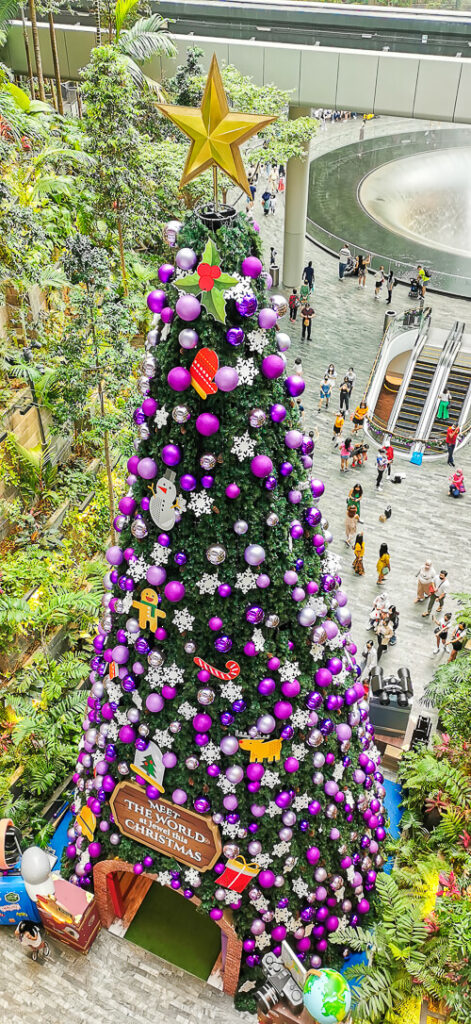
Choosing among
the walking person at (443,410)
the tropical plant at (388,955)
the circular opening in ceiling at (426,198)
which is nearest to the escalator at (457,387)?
the walking person at (443,410)

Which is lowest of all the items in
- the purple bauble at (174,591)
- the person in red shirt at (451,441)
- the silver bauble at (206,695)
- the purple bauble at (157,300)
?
the person in red shirt at (451,441)

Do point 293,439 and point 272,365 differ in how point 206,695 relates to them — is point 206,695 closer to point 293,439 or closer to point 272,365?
point 293,439

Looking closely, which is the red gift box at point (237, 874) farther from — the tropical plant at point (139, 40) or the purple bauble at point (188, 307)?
the tropical plant at point (139, 40)

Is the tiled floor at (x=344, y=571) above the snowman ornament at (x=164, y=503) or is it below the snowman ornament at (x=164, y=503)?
below

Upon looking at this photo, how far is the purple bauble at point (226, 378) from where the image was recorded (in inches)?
214

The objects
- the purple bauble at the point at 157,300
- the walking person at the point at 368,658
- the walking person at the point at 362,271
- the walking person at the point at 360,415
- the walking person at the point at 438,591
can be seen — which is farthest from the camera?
the walking person at the point at 362,271

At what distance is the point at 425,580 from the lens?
579 inches

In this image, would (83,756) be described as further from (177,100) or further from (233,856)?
(177,100)

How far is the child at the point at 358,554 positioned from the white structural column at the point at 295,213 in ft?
40.8

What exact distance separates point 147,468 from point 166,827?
3.65m

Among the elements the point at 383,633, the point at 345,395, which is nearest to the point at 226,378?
the point at 383,633

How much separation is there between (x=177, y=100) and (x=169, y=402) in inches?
696

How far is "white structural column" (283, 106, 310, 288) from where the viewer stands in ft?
76.3

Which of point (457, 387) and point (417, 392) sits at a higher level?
point (457, 387)
